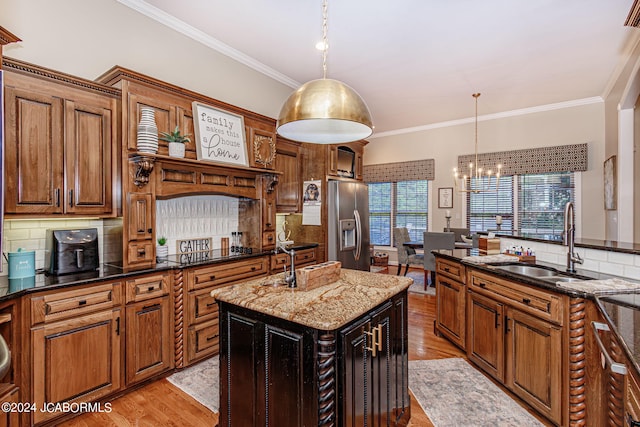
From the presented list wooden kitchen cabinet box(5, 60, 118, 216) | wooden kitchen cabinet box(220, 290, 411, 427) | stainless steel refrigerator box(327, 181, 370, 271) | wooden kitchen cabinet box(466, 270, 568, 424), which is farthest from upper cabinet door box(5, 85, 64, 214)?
wooden kitchen cabinet box(466, 270, 568, 424)

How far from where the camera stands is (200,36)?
3.39m

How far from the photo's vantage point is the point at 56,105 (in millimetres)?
2203

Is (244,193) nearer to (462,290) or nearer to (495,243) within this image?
(462,290)

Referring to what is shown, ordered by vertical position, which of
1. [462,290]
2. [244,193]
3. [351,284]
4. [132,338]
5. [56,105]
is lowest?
[132,338]

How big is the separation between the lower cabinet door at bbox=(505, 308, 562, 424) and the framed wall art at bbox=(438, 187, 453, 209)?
15.4 feet

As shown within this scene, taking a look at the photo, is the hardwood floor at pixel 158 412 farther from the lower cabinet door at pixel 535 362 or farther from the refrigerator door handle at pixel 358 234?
the refrigerator door handle at pixel 358 234

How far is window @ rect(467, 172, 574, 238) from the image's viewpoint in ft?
18.3

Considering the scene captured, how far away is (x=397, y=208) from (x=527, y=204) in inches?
102

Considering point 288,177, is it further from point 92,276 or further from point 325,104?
point 325,104

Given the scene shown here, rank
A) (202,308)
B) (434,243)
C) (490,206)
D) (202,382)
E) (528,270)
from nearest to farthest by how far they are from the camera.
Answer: (202,382) → (528,270) → (202,308) → (434,243) → (490,206)


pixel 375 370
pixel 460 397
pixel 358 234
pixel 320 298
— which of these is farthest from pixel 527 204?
pixel 320 298

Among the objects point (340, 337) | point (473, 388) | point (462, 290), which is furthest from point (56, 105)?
point (473, 388)

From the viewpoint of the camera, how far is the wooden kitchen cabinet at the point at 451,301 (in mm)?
2905

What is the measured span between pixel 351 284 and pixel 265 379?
73 centimetres
